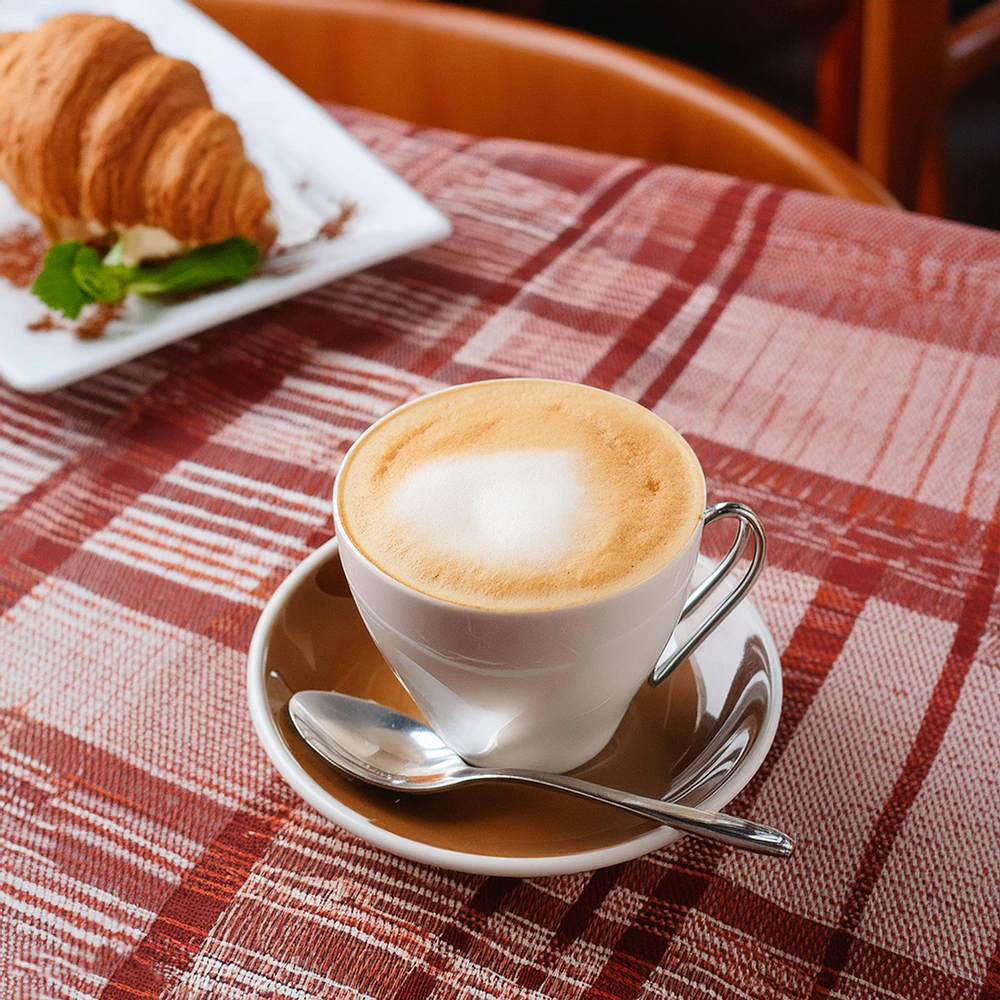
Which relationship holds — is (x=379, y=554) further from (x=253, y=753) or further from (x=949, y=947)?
(x=949, y=947)

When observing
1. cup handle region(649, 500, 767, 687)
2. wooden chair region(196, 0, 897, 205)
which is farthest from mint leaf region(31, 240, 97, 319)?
wooden chair region(196, 0, 897, 205)

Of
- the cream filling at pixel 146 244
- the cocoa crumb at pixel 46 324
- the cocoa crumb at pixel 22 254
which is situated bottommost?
the cocoa crumb at pixel 46 324

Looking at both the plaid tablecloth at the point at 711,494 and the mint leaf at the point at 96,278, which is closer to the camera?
the plaid tablecloth at the point at 711,494

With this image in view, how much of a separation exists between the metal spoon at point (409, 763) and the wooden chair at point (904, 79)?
0.91 m

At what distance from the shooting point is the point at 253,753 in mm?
427

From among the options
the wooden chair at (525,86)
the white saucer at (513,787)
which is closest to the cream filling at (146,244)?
the white saucer at (513,787)

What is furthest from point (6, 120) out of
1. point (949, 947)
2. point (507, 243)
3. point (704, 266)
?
point (949, 947)

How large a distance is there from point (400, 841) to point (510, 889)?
5 centimetres

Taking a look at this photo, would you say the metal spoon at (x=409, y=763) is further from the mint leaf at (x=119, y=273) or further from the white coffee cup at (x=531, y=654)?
the mint leaf at (x=119, y=273)

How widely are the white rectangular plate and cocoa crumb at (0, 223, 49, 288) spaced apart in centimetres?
1

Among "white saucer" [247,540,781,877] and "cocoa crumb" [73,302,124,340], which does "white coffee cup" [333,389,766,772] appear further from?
"cocoa crumb" [73,302,124,340]

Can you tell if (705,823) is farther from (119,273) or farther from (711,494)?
(119,273)

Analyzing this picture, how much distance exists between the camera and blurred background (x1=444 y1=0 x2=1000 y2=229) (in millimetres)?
1240

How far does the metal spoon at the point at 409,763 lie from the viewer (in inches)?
13.0
